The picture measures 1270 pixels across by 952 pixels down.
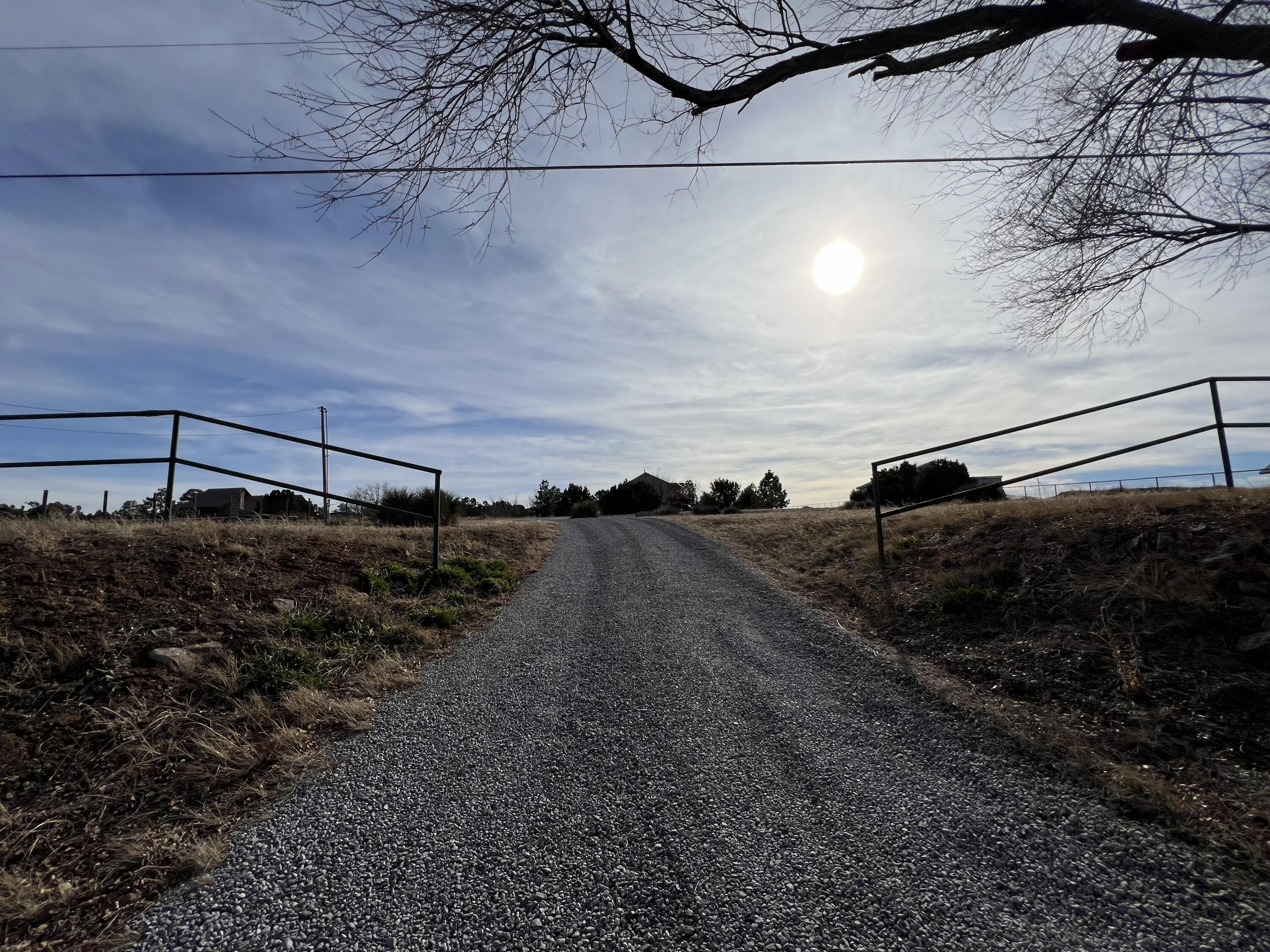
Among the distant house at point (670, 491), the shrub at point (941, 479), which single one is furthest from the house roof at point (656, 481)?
the shrub at point (941, 479)

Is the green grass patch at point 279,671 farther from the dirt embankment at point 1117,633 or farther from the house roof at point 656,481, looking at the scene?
the house roof at point 656,481

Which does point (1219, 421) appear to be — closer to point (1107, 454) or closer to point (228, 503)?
point (1107, 454)

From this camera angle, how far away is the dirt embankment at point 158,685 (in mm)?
2510

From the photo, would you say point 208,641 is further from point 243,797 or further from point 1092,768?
point 1092,768

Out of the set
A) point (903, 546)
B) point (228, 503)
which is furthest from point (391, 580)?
point (228, 503)

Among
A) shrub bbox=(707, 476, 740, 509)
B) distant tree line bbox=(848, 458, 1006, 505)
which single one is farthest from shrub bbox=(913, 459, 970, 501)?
shrub bbox=(707, 476, 740, 509)

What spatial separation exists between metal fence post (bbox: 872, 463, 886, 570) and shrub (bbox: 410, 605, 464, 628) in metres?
5.14

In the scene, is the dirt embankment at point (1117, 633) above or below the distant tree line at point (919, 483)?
below

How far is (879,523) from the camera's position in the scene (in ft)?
23.9

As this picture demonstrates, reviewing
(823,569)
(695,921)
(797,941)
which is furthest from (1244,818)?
(823,569)

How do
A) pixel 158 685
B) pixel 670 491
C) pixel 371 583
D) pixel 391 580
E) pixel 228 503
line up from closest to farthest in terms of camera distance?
pixel 158 685 < pixel 371 583 < pixel 391 580 < pixel 228 503 < pixel 670 491

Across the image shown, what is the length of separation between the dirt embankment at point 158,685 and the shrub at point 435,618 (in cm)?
1

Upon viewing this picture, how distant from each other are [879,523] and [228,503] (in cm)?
1791

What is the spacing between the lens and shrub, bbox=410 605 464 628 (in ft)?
19.4
